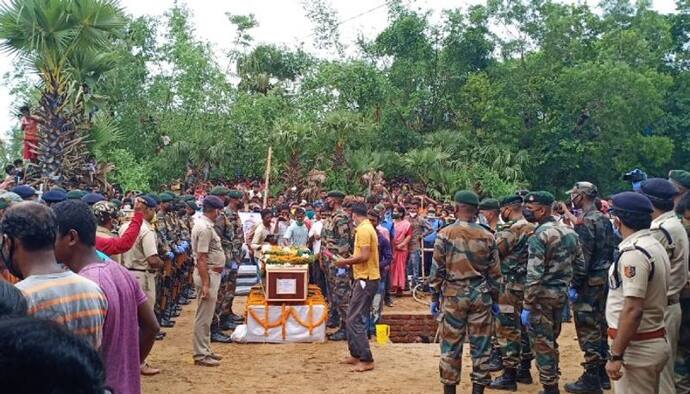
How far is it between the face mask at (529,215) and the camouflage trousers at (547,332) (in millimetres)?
896

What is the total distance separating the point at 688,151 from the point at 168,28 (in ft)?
79.8

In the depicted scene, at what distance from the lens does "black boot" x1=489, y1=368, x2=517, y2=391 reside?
740 centimetres

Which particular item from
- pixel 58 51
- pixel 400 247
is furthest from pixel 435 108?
pixel 58 51

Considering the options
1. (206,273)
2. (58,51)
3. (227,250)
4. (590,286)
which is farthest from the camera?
(58,51)

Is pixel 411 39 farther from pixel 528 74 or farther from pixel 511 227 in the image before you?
pixel 511 227

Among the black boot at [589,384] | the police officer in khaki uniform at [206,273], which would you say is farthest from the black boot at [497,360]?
the police officer in khaki uniform at [206,273]

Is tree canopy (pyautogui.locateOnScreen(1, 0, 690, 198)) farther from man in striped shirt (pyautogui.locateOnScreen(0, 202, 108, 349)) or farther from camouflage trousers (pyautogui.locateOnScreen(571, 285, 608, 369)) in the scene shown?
man in striped shirt (pyautogui.locateOnScreen(0, 202, 108, 349))

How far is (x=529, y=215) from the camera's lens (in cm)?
753

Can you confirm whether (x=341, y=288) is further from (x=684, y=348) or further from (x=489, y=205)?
(x=684, y=348)

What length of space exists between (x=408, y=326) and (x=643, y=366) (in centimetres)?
853

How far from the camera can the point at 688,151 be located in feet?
100

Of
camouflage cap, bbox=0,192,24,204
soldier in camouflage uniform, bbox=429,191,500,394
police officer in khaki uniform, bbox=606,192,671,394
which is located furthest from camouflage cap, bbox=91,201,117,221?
police officer in khaki uniform, bbox=606,192,671,394

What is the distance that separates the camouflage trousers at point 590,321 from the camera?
7.05 meters

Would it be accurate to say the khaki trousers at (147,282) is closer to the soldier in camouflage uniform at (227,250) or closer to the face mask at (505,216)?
the soldier in camouflage uniform at (227,250)
